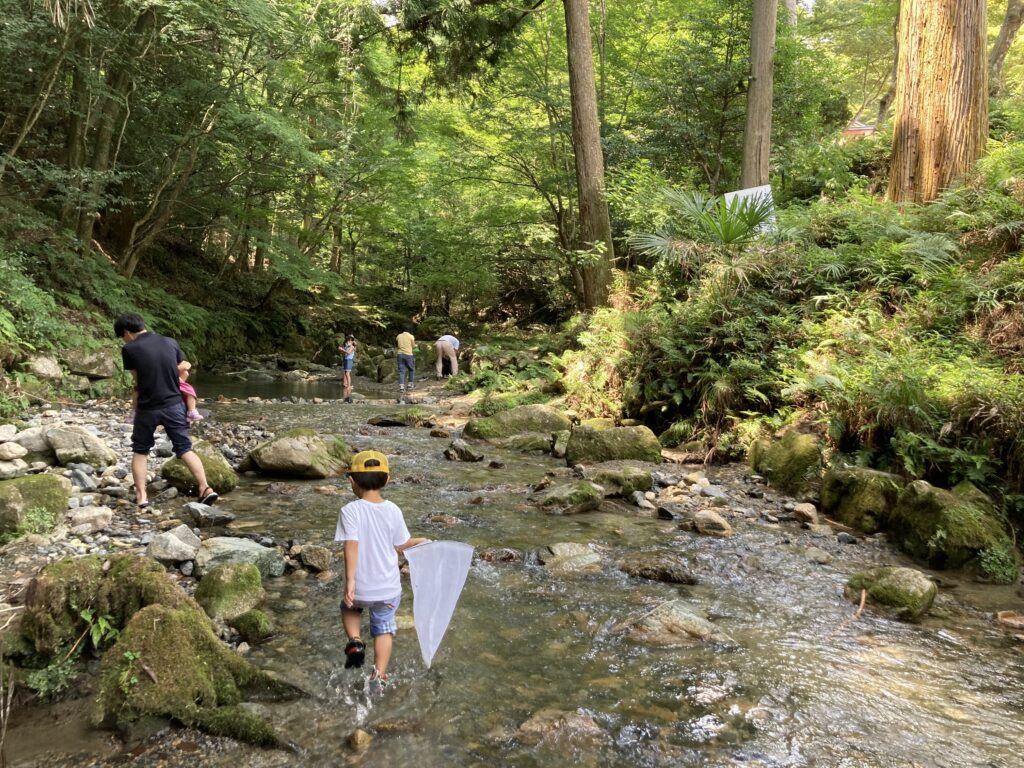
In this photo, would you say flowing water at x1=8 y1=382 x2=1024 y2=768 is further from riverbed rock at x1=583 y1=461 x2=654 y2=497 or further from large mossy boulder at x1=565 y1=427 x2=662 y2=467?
large mossy boulder at x1=565 y1=427 x2=662 y2=467

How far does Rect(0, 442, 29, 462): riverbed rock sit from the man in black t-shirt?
119 centimetres

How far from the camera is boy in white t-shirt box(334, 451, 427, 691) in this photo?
130 inches

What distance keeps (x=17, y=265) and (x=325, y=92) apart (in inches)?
433

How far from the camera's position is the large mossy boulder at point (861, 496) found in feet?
19.9

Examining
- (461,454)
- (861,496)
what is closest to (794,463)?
(861,496)

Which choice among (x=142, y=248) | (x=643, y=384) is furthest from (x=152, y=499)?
(x=142, y=248)

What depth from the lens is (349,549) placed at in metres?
3.27

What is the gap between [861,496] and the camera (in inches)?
245

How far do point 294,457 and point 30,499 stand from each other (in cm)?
283

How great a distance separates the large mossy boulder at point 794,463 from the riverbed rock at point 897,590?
8.37ft

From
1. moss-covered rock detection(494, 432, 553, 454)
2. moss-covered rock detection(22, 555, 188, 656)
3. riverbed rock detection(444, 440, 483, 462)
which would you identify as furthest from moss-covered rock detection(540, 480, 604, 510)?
moss-covered rock detection(22, 555, 188, 656)

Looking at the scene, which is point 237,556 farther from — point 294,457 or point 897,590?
point 897,590

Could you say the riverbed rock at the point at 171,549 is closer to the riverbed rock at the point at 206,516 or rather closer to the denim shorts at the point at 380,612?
the riverbed rock at the point at 206,516

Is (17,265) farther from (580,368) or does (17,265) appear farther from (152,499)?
(580,368)
